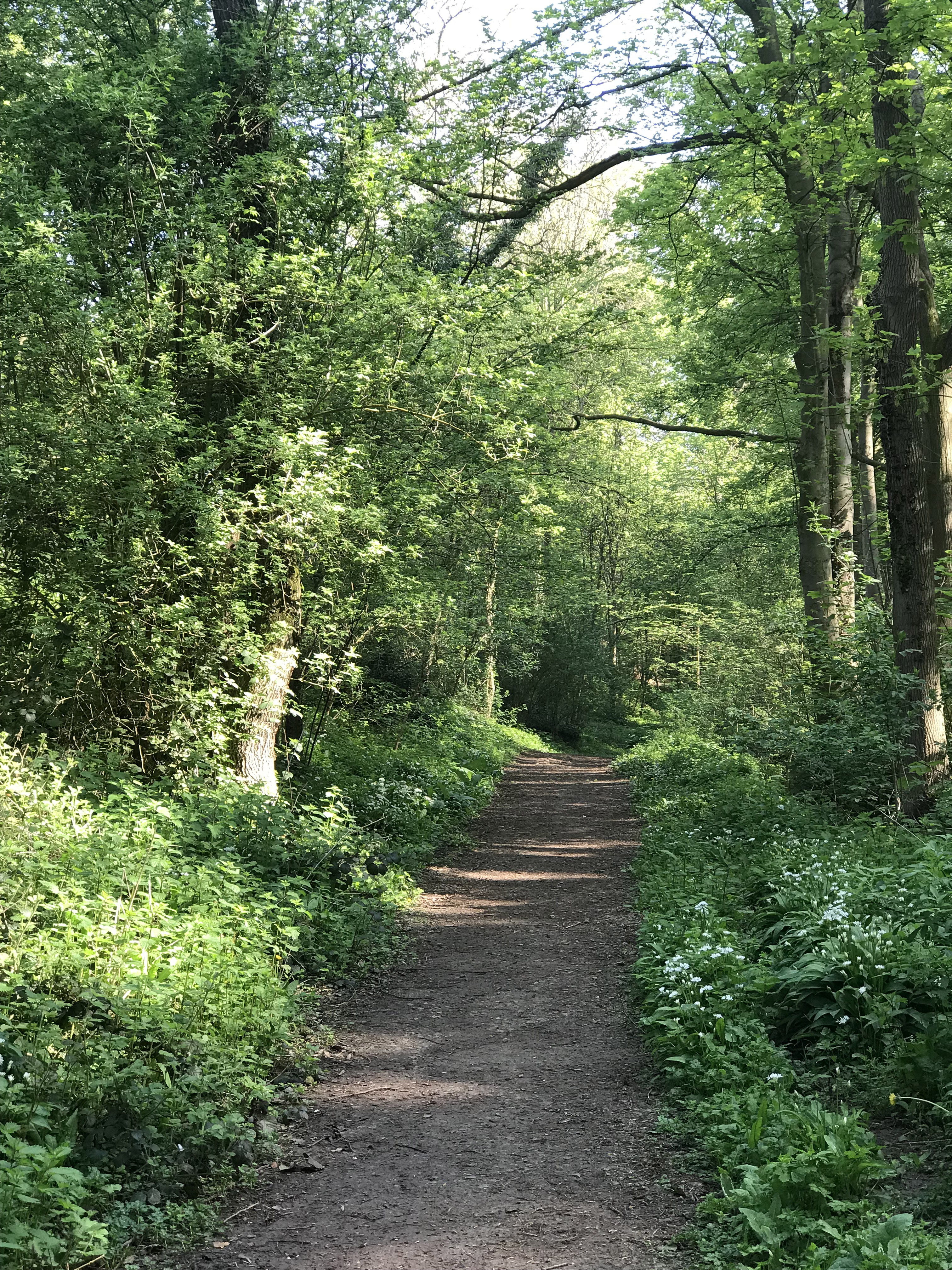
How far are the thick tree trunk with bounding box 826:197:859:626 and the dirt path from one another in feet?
20.4

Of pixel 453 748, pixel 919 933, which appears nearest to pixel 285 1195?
pixel 919 933

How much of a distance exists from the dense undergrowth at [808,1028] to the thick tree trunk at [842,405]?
16.0 feet

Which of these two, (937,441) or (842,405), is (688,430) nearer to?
(842,405)

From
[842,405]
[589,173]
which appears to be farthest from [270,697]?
[589,173]

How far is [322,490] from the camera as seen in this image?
8500mm

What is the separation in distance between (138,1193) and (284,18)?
10789 millimetres

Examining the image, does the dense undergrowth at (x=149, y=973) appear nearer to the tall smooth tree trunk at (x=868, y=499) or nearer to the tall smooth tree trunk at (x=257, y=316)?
the tall smooth tree trunk at (x=257, y=316)

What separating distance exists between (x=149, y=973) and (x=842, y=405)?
1092 centimetres

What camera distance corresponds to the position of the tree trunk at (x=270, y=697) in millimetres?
9398

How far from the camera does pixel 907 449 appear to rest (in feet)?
31.8

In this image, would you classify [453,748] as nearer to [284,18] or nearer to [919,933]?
[284,18]

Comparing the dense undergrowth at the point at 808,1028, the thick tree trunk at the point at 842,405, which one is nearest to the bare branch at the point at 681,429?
the thick tree trunk at the point at 842,405

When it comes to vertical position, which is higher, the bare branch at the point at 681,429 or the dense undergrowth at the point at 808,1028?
the bare branch at the point at 681,429

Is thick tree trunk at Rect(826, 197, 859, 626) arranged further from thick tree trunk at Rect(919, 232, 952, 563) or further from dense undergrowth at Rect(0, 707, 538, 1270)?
dense undergrowth at Rect(0, 707, 538, 1270)
